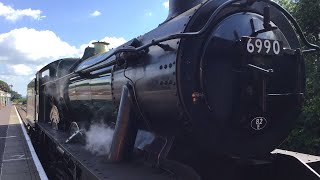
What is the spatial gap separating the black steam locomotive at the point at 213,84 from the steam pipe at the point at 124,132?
1 cm

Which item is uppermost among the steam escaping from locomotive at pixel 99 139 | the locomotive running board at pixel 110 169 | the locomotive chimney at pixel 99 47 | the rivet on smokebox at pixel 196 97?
the locomotive chimney at pixel 99 47

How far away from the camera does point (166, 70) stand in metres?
3.63

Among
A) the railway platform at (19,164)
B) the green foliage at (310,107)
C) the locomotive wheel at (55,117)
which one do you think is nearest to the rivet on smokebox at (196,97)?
the green foliage at (310,107)

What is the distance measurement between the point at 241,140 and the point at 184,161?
0.60 meters

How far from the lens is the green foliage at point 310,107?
27.7 ft

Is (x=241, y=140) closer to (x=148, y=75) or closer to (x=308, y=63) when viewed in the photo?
(x=148, y=75)

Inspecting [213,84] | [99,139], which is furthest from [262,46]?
[99,139]

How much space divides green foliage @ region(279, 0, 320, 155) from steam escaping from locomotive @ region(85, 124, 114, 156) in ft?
13.6

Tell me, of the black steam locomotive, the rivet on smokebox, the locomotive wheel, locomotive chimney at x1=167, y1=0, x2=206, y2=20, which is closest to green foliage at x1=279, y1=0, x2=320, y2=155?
the black steam locomotive

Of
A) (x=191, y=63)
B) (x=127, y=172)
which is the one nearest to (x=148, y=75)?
(x=191, y=63)

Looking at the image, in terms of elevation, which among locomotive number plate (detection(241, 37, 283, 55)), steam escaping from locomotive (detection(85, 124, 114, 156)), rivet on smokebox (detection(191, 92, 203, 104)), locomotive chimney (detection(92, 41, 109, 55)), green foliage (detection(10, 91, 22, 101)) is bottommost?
steam escaping from locomotive (detection(85, 124, 114, 156))

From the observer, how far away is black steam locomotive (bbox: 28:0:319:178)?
136 inches

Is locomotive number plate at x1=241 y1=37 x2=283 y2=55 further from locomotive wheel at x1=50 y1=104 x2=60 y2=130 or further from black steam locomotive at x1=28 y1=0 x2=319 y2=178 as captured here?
locomotive wheel at x1=50 y1=104 x2=60 y2=130

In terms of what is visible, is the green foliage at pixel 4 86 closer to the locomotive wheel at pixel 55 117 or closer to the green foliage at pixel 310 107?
the locomotive wheel at pixel 55 117
